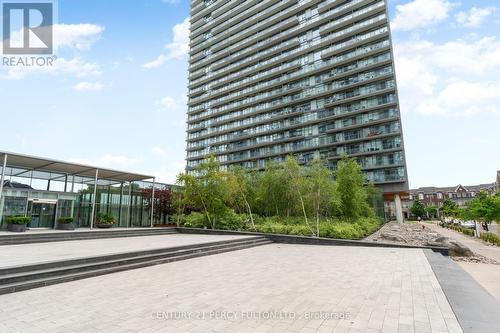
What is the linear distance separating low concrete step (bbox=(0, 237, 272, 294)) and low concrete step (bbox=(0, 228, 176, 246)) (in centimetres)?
797

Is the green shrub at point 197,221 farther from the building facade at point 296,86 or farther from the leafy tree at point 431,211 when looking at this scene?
the leafy tree at point 431,211

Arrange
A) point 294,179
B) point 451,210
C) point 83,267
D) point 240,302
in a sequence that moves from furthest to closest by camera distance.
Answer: point 451,210, point 294,179, point 83,267, point 240,302

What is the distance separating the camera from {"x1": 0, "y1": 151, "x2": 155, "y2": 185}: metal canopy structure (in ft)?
59.6

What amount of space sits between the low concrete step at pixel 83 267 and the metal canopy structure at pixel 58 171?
12.5m

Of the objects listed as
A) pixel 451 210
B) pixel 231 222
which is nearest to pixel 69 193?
pixel 231 222

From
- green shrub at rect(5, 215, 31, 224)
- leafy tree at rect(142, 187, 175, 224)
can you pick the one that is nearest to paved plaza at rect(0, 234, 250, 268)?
green shrub at rect(5, 215, 31, 224)

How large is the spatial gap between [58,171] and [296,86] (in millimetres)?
47450

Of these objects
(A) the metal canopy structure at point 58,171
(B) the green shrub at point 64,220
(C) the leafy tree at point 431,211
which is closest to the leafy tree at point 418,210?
(C) the leafy tree at point 431,211

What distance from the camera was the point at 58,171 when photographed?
2197 cm

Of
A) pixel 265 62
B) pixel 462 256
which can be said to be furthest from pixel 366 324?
pixel 265 62

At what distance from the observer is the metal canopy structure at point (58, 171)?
1817cm

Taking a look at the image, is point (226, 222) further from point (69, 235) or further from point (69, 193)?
point (69, 193)

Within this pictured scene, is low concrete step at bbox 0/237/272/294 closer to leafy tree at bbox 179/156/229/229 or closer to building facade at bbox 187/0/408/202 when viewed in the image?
leafy tree at bbox 179/156/229/229

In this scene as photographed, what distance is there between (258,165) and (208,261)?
5024 cm
